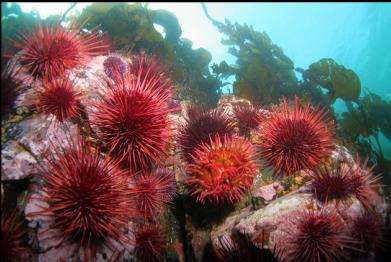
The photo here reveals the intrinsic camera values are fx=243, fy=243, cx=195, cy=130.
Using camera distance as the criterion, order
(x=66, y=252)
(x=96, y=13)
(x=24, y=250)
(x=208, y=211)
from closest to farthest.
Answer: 1. (x=24, y=250)
2. (x=66, y=252)
3. (x=208, y=211)
4. (x=96, y=13)

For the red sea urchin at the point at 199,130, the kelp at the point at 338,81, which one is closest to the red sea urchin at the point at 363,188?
the red sea urchin at the point at 199,130

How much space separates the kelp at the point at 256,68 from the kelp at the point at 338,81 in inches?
37.8

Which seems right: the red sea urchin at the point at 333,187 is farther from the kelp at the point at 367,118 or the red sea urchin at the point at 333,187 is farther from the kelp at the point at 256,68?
the kelp at the point at 367,118

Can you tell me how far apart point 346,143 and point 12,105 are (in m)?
7.96

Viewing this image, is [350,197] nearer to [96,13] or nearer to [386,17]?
[96,13]

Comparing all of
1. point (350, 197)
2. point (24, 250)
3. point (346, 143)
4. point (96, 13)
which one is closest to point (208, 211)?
point (350, 197)

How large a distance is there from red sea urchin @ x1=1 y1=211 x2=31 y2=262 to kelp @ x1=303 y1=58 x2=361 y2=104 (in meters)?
8.55

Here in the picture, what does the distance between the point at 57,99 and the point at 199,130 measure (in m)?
2.45

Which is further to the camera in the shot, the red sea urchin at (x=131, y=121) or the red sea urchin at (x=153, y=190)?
the red sea urchin at (x=153, y=190)

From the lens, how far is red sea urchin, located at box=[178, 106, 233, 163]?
4.63 meters

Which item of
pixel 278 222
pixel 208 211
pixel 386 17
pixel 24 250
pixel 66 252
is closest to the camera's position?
pixel 24 250

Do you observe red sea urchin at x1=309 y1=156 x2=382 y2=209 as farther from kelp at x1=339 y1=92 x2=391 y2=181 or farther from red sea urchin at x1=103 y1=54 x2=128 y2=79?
red sea urchin at x1=103 y1=54 x2=128 y2=79

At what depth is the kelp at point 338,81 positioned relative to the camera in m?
7.89

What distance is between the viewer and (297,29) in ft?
369
